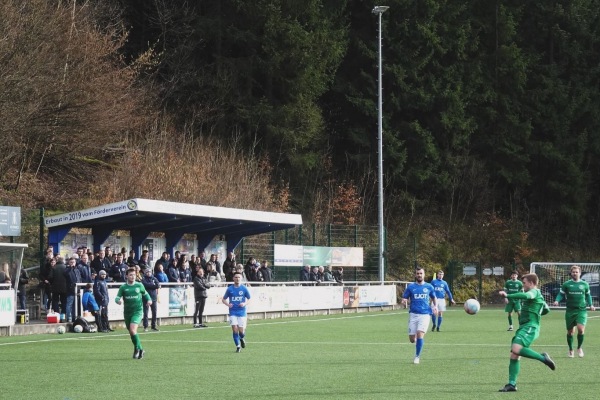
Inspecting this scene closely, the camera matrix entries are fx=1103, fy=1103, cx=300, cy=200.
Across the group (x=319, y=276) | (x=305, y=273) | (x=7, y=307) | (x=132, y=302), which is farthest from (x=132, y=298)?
(x=319, y=276)

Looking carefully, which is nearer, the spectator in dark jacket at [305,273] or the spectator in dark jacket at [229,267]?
the spectator in dark jacket at [229,267]

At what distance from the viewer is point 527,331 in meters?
16.5

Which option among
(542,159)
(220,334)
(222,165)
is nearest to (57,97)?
(222,165)

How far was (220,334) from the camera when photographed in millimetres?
30891

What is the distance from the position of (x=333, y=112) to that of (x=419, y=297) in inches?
1724

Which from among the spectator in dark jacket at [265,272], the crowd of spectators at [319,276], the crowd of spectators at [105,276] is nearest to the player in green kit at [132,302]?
the crowd of spectators at [105,276]

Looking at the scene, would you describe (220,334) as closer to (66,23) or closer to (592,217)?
(66,23)

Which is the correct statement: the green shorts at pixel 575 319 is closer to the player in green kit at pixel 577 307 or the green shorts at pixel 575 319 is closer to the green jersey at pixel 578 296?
the player in green kit at pixel 577 307

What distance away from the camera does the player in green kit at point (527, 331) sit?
52.4 ft

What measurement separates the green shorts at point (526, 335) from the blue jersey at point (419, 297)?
5085 mm

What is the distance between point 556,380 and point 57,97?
28683 mm

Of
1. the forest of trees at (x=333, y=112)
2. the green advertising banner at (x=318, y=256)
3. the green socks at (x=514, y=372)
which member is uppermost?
the forest of trees at (x=333, y=112)

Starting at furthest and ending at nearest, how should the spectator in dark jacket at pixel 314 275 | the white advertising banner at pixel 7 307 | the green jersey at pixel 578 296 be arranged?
the spectator in dark jacket at pixel 314 275, the white advertising banner at pixel 7 307, the green jersey at pixel 578 296

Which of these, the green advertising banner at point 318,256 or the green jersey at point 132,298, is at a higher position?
the green advertising banner at point 318,256
